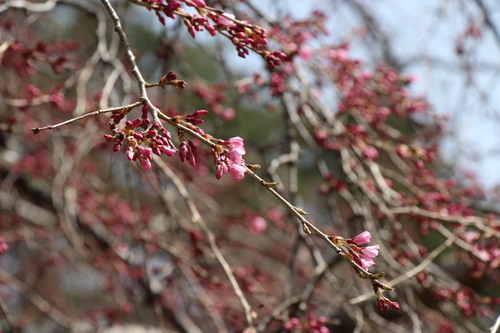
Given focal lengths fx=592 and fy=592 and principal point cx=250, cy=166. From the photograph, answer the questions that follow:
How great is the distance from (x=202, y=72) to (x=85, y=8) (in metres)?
8.36

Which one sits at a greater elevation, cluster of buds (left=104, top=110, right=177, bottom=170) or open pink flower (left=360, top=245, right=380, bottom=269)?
cluster of buds (left=104, top=110, right=177, bottom=170)

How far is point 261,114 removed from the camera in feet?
39.5

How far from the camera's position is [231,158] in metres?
1.36

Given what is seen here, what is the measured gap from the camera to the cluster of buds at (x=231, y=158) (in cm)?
135

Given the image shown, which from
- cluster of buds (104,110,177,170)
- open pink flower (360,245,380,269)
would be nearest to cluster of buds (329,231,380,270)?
open pink flower (360,245,380,269)

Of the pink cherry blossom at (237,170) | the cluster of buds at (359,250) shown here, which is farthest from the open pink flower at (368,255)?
the pink cherry blossom at (237,170)

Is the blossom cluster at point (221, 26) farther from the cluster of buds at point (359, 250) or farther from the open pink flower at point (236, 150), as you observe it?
the cluster of buds at point (359, 250)

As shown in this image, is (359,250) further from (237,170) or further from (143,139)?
(143,139)

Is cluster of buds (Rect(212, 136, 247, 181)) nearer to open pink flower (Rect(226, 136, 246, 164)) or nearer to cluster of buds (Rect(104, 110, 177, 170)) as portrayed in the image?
open pink flower (Rect(226, 136, 246, 164))

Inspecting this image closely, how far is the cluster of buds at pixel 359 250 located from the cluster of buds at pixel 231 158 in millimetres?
266

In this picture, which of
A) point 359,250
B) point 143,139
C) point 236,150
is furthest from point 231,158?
point 359,250

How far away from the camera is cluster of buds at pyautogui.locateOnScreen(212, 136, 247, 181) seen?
1.35 metres

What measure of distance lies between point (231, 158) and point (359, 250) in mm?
369

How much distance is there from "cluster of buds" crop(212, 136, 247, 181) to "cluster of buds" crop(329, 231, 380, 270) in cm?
27
